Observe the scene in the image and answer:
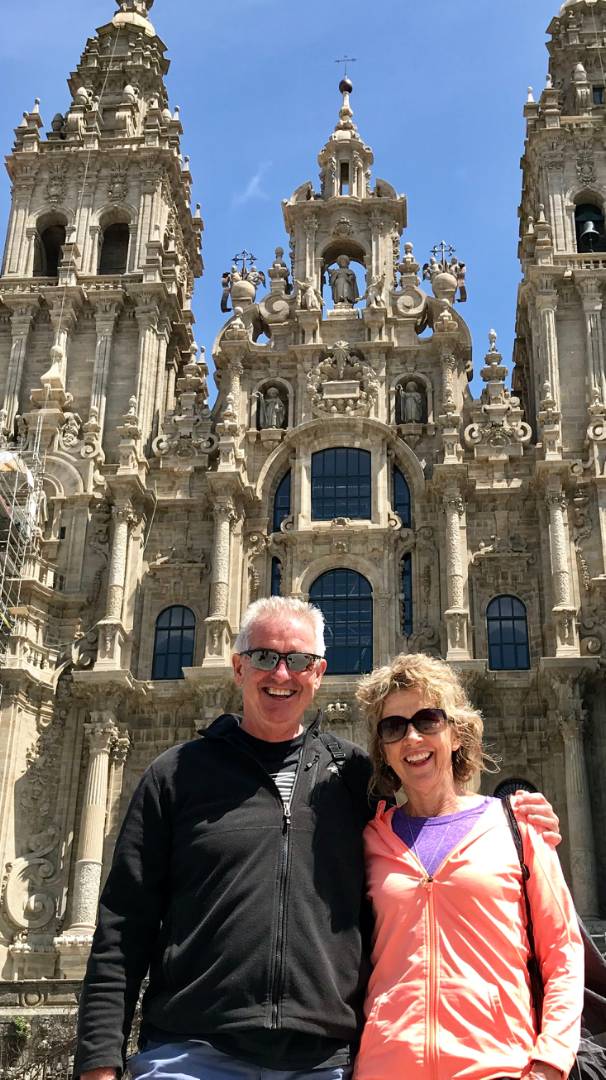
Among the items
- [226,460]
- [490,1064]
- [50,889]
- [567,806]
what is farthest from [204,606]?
[490,1064]

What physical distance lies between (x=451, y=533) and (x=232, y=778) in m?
21.4

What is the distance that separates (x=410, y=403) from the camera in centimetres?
2872

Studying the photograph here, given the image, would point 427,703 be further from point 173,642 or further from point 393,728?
point 173,642

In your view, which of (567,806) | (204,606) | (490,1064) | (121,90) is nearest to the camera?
(490,1064)

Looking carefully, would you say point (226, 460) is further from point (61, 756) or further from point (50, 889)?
point (50, 889)

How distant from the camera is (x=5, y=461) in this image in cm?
2725

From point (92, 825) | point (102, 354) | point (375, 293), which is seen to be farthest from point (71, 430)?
point (92, 825)

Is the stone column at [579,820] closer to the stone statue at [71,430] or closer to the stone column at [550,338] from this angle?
the stone column at [550,338]

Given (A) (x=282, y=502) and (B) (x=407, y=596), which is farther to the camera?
(A) (x=282, y=502)

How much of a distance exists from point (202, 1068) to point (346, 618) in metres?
22.1

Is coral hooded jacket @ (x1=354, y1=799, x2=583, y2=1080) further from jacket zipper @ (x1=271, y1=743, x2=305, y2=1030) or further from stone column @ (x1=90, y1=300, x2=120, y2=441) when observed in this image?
stone column @ (x1=90, y1=300, x2=120, y2=441)

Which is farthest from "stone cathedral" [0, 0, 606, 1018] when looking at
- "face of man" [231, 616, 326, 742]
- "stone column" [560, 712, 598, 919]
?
"face of man" [231, 616, 326, 742]

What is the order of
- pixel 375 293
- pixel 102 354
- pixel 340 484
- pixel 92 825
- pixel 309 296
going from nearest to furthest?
pixel 92 825
pixel 340 484
pixel 375 293
pixel 309 296
pixel 102 354

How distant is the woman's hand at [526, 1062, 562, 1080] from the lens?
4.04 m
